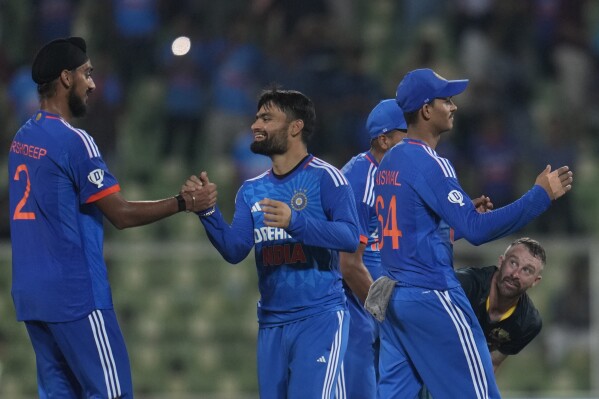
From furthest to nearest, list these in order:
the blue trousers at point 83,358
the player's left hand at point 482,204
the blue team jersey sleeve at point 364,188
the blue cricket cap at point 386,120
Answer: the blue cricket cap at point 386,120, the blue team jersey sleeve at point 364,188, the player's left hand at point 482,204, the blue trousers at point 83,358

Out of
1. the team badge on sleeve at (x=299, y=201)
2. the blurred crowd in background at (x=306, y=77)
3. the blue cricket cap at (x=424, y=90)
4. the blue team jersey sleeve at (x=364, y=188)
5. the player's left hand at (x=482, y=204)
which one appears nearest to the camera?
the blue cricket cap at (x=424, y=90)

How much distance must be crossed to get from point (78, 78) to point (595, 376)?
20.5ft

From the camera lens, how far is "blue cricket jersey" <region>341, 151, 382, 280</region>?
6.88m

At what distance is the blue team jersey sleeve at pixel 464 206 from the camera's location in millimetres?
5375

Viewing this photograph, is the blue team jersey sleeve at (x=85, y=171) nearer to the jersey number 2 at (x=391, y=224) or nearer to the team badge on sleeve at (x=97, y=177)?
the team badge on sleeve at (x=97, y=177)

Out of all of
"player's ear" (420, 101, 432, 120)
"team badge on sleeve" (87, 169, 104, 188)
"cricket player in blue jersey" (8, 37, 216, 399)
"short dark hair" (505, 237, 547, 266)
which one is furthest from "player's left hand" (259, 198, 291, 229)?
"short dark hair" (505, 237, 547, 266)

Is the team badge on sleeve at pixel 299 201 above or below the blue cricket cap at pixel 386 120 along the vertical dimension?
below

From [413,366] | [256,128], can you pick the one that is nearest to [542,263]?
[413,366]

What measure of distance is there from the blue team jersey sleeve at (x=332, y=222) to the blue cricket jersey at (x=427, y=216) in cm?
16

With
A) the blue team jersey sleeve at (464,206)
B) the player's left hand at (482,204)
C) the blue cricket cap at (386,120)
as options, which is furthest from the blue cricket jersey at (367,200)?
the blue team jersey sleeve at (464,206)

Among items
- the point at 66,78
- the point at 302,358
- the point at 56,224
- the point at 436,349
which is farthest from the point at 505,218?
the point at 66,78

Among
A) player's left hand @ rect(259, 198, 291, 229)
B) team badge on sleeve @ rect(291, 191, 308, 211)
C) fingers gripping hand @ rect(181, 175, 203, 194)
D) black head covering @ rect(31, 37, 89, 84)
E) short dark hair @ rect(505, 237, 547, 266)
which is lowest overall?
short dark hair @ rect(505, 237, 547, 266)

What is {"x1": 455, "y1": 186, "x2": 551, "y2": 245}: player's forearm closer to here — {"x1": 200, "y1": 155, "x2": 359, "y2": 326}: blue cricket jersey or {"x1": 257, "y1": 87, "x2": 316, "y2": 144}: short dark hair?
{"x1": 200, "y1": 155, "x2": 359, "y2": 326}: blue cricket jersey

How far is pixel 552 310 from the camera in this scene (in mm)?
10625
